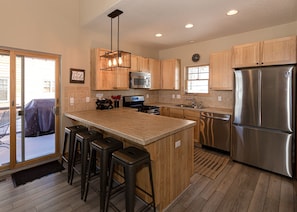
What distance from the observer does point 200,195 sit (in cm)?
225

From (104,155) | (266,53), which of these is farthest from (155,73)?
(104,155)

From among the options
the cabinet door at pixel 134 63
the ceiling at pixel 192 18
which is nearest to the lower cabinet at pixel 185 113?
the cabinet door at pixel 134 63

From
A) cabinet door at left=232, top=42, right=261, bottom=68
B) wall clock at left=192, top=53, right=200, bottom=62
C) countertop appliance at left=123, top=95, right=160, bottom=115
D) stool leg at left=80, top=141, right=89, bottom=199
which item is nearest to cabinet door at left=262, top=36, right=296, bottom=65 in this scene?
cabinet door at left=232, top=42, right=261, bottom=68

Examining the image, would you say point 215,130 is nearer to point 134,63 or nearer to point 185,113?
point 185,113

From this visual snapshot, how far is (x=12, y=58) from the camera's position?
2717 mm

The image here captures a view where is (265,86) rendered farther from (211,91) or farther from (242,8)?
(211,91)

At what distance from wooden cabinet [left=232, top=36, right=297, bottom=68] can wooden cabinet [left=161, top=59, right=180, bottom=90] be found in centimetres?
Answer: 180

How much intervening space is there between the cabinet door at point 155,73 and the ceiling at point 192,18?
835 mm

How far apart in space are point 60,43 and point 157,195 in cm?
313

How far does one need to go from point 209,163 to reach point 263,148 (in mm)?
953

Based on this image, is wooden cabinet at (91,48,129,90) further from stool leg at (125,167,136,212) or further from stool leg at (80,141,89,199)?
stool leg at (125,167,136,212)

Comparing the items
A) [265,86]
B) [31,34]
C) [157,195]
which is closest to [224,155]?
[265,86]

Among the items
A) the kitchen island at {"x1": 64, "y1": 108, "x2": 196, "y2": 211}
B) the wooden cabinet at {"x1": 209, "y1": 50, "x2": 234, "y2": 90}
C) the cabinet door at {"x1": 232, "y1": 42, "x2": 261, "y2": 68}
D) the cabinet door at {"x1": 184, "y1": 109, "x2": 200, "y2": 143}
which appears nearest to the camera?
the kitchen island at {"x1": 64, "y1": 108, "x2": 196, "y2": 211}

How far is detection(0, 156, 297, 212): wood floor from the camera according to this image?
2.02 m
